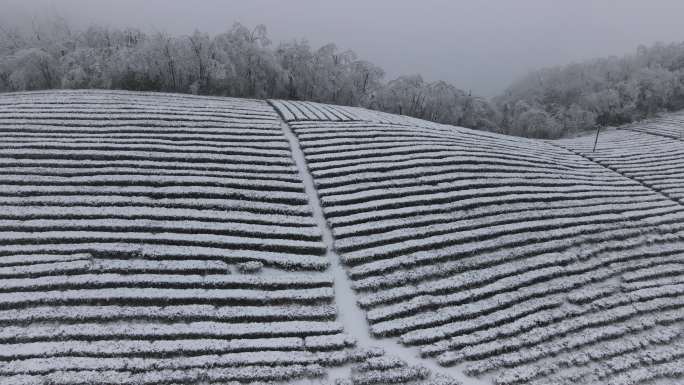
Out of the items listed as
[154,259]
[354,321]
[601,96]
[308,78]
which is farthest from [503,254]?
[601,96]

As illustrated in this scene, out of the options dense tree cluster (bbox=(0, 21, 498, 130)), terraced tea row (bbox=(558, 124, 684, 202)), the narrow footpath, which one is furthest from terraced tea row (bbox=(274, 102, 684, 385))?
dense tree cluster (bbox=(0, 21, 498, 130))

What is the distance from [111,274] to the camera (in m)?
16.2

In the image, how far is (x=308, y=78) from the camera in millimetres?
50594

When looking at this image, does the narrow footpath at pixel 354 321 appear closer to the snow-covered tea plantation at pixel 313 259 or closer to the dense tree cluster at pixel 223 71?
the snow-covered tea plantation at pixel 313 259

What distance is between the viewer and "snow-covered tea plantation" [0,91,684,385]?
13977 millimetres

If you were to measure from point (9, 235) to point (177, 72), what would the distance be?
29606 mm

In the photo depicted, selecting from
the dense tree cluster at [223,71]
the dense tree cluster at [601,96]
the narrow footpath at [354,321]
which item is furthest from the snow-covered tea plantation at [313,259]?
the dense tree cluster at [601,96]

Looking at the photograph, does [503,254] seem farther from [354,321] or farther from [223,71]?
Result: [223,71]

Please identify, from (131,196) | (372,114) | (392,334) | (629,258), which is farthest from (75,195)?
(629,258)

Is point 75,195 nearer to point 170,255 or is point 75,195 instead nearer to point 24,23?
point 170,255

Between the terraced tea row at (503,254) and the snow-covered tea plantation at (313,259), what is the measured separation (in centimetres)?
10

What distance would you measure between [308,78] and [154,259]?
38.1 meters

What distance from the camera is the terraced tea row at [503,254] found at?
1506 centimetres

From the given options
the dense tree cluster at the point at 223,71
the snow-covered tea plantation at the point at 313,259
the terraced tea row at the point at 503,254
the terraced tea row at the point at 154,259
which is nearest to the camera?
the terraced tea row at the point at 154,259
